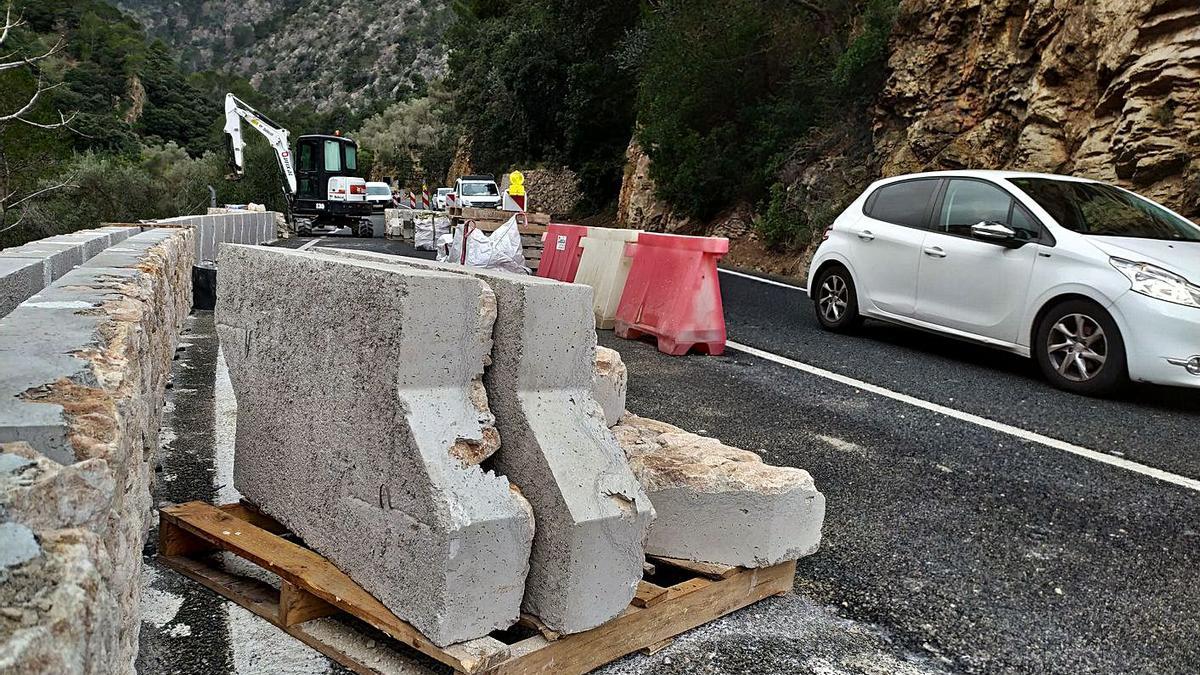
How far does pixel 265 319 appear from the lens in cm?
372

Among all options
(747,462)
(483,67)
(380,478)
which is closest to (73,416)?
(380,478)

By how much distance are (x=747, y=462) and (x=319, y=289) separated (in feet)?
5.96

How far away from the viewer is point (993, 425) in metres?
5.88

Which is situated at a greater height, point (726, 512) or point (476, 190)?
point (476, 190)

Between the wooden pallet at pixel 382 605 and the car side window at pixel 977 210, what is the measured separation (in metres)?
5.24

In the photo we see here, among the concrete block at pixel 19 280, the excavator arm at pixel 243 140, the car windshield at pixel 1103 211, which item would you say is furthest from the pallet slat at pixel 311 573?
the excavator arm at pixel 243 140

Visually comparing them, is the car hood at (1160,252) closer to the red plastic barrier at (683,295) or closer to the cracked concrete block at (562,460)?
the red plastic barrier at (683,295)

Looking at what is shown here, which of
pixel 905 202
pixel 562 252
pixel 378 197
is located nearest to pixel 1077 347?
pixel 905 202

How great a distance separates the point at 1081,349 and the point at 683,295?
325 centimetres

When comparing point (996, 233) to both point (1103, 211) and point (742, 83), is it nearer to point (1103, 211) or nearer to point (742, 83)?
point (1103, 211)

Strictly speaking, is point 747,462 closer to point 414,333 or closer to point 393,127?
point 414,333

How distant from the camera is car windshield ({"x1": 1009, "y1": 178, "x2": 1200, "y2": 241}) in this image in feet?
23.8

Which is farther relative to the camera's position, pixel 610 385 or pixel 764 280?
pixel 764 280

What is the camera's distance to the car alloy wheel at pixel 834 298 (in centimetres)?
912
